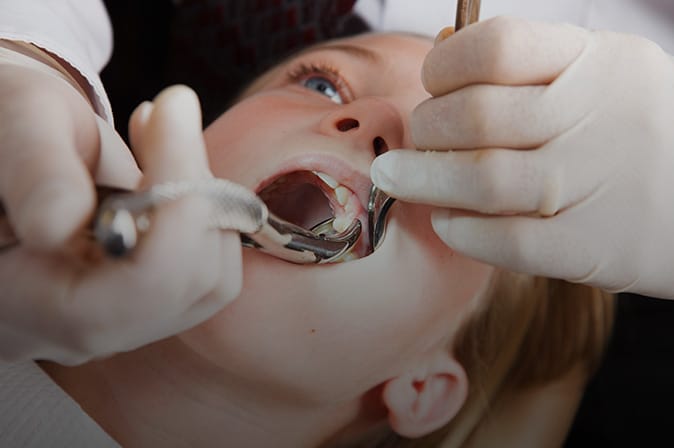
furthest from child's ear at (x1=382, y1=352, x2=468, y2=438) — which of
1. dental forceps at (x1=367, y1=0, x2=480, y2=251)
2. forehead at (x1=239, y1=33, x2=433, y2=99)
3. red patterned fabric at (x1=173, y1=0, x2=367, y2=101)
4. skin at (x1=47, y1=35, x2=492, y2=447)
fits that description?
red patterned fabric at (x1=173, y1=0, x2=367, y2=101)

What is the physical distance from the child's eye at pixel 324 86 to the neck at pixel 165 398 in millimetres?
267

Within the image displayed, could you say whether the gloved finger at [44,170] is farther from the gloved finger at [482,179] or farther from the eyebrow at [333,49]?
the eyebrow at [333,49]

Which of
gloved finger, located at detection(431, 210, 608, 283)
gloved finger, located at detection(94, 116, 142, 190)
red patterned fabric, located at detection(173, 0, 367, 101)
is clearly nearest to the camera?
gloved finger, located at detection(94, 116, 142, 190)

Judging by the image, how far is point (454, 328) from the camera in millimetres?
661

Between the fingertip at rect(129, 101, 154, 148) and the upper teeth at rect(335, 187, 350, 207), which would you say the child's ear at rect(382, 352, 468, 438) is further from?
the fingertip at rect(129, 101, 154, 148)

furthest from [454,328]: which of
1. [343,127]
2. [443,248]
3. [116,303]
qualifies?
[116,303]

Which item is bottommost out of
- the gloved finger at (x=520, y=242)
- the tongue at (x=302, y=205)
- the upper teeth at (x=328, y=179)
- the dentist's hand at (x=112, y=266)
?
the tongue at (x=302, y=205)

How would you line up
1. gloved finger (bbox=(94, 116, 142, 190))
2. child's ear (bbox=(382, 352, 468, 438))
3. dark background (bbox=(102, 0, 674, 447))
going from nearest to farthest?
gloved finger (bbox=(94, 116, 142, 190)), child's ear (bbox=(382, 352, 468, 438)), dark background (bbox=(102, 0, 674, 447))

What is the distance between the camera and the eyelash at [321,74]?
69 centimetres

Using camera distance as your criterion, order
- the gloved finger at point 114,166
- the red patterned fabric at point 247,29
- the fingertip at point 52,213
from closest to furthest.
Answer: the fingertip at point 52,213, the gloved finger at point 114,166, the red patterned fabric at point 247,29

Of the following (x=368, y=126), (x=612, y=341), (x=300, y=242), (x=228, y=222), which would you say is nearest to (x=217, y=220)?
(x=228, y=222)

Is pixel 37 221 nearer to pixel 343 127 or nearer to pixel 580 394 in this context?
pixel 343 127

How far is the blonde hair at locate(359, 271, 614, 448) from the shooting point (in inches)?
27.7

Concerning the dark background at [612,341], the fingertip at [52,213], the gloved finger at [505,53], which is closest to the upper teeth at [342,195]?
the gloved finger at [505,53]
